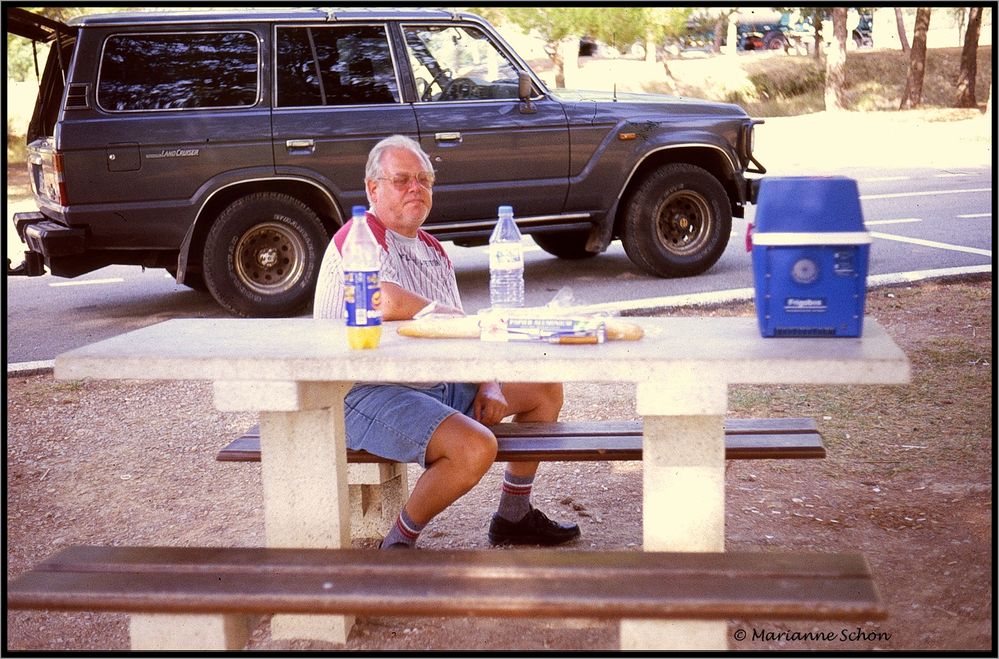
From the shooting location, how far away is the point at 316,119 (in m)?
8.46

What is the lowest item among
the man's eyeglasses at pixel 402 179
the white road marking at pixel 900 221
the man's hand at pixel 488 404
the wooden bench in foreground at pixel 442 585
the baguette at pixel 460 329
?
the white road marking at pixel 900 221

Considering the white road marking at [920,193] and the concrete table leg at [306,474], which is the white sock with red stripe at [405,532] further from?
the white road marking at [920,193]

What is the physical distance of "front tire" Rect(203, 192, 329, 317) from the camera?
27.4ft

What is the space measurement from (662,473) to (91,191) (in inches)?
239

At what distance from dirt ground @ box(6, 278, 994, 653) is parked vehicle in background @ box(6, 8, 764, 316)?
5.49 ft

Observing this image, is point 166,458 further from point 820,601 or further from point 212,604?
point 820,601

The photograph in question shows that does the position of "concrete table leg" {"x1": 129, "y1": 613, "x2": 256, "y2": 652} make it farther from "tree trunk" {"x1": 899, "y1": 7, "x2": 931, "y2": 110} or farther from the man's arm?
"tree trunk" {"x1": 899, "y1": 7, "x2": 931, "y2": 110}

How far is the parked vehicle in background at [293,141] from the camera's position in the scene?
8.07 m

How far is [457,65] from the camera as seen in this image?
895 cm

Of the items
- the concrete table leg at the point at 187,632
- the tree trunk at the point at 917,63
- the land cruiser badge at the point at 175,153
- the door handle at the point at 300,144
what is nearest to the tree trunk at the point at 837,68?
the tree trunk at the point at 917,63

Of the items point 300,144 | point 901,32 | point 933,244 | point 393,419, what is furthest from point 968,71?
point 393,419

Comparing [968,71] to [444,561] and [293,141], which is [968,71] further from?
[444,561]

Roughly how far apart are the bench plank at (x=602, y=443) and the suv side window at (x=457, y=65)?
5.29 m

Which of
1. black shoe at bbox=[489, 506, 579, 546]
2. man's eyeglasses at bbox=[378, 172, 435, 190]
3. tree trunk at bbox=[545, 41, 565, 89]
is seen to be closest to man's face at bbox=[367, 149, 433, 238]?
man's eyeglasses at bbox=[378, 172, 435, 190]
